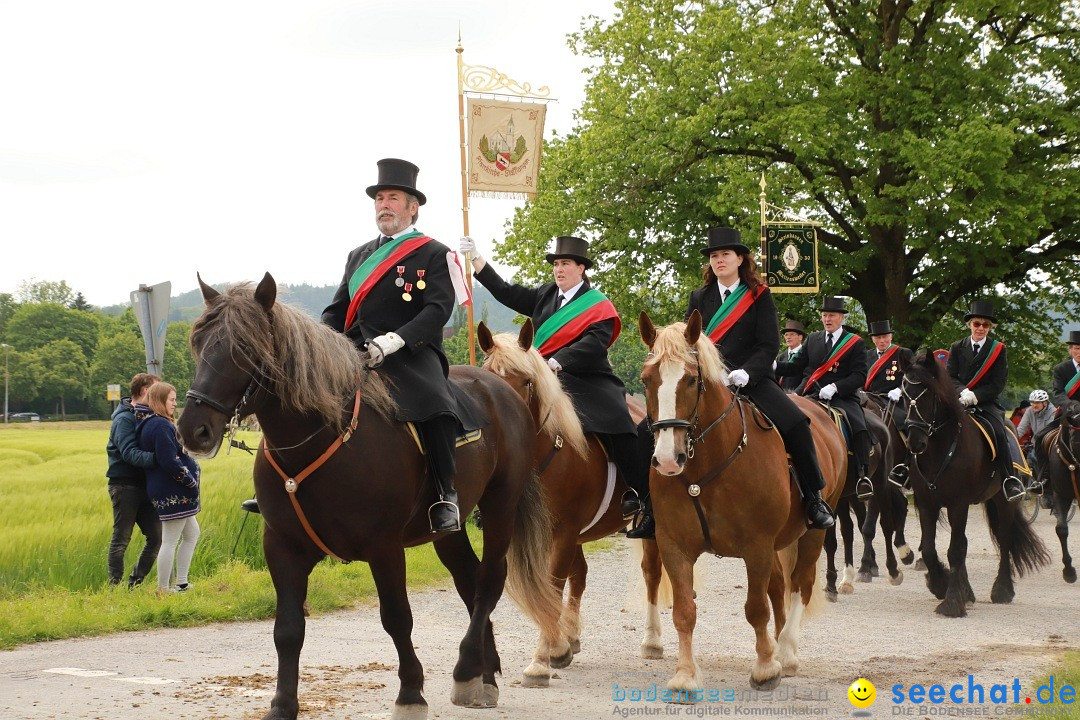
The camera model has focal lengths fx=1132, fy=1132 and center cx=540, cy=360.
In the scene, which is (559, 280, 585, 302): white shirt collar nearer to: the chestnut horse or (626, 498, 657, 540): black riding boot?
the chestnut horse

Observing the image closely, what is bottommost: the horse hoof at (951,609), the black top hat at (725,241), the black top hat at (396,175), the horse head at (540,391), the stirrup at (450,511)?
the horse hoof at (951,609)

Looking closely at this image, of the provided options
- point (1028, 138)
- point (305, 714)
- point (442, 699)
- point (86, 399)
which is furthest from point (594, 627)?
point (86, 399)

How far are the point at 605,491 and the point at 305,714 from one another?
3163mm

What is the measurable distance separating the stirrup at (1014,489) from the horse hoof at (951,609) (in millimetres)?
2007

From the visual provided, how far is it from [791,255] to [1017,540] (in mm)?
11947

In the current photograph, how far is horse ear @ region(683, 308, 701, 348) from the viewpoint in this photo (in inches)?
284

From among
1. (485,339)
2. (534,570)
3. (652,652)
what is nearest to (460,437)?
(534,570)

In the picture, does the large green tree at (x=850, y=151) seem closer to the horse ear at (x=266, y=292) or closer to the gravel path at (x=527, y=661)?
the gravel path at (x=527, y=661)

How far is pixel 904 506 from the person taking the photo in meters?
15.3

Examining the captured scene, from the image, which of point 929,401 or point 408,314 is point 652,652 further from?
point 929,401

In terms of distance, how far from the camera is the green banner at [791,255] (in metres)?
23.8

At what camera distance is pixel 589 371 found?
907cm

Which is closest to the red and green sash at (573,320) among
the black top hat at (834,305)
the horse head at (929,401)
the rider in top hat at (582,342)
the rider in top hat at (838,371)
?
the rider in top hat at (582,342)

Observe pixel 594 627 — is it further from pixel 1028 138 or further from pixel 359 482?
pixel 1028 138
